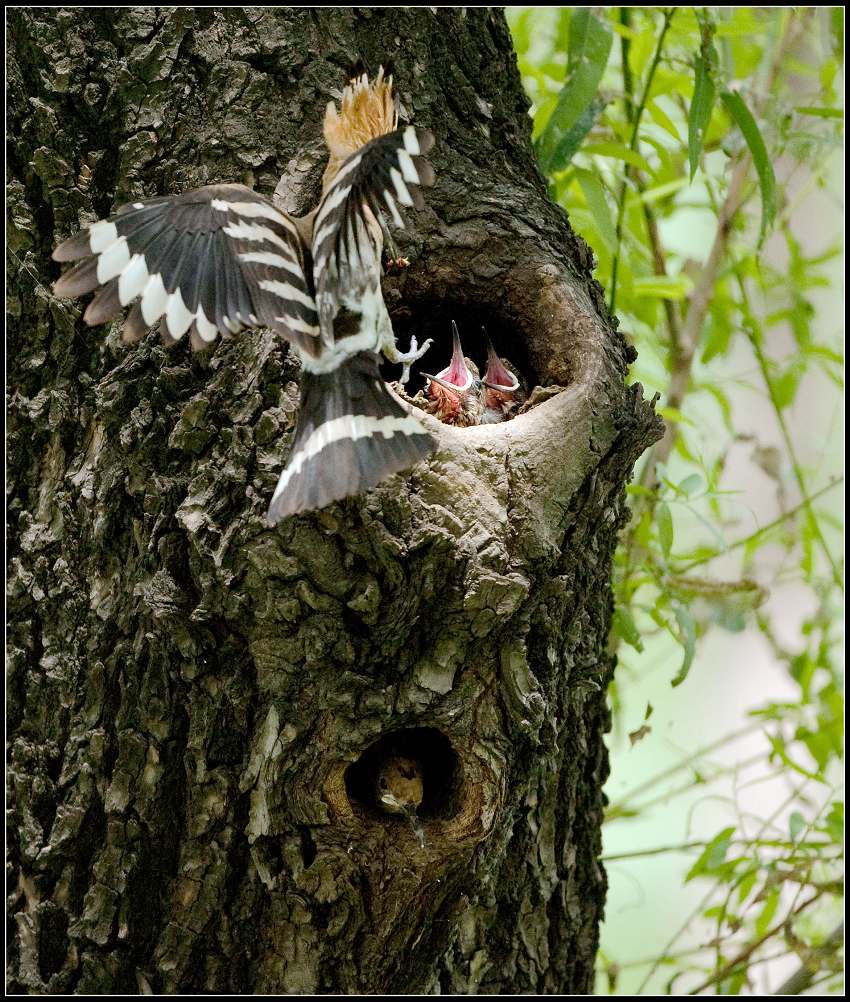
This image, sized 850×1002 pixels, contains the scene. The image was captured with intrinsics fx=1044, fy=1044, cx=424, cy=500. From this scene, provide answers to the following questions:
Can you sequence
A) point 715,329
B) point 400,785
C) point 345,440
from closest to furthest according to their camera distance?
point 345,440 → point 400,785 → point 715,329

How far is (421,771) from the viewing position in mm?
1331

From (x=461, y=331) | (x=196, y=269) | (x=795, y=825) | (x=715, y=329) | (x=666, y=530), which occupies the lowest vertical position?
(x=795, y=825)

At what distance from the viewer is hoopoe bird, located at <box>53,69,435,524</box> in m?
1.19

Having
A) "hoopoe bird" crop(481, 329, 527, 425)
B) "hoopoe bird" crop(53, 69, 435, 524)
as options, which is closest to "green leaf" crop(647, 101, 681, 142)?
"hoopoe bird" crop(481, 329, 527, 425)

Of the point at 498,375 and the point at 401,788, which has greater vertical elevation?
the point at 498,375

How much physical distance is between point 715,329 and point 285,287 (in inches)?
50.7

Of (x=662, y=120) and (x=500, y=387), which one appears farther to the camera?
(x=662, y=120)

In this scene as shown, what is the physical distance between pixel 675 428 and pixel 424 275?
2.77 feet

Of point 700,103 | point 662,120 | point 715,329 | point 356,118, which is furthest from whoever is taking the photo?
point 715,329

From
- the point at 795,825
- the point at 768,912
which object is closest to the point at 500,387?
the point at 795,825

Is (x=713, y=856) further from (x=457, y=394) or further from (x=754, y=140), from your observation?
(x=754, y=140)

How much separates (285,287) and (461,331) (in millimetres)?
496

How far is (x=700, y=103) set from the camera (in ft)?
5.33

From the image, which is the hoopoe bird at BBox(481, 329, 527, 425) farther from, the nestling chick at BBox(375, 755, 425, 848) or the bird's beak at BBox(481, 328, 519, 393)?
the nestling chick at BBox(375, 755, 425, 848)
